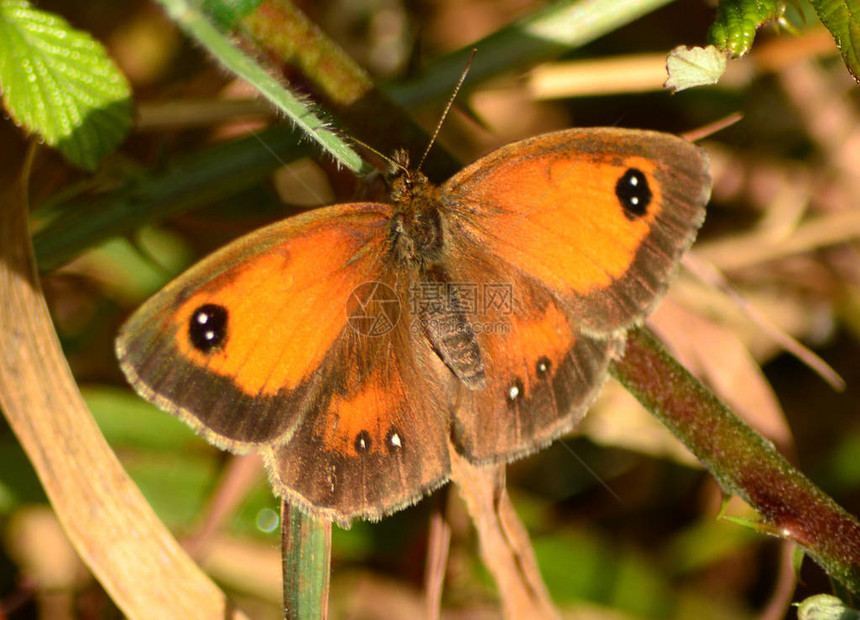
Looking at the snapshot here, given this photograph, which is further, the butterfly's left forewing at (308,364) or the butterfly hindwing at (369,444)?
the butterfly hindwing at (369,444)

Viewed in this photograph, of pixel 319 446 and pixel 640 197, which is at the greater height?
pixel 640 197

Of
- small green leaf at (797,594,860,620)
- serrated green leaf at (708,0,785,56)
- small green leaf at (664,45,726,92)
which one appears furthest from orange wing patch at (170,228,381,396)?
small green leaf at (797,594,860,620)

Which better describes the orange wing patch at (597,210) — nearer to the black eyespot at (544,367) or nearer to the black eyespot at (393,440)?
the black eyespot at (544,367)

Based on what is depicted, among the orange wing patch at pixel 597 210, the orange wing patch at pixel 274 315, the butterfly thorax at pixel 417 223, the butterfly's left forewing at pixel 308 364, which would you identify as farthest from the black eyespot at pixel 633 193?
the orange wing patch at pixel 274 315

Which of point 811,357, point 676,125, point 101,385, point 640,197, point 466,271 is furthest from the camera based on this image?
point 676,125

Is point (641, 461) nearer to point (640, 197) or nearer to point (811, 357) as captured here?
point (811, 357)

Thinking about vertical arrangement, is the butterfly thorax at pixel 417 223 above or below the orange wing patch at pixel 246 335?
above

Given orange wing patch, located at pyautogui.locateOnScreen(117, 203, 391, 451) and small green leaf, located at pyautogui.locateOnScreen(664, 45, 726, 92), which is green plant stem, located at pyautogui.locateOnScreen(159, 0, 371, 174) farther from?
small green leaf, located at pyautogui.locateOnScreen(664, 45, 726, 92)

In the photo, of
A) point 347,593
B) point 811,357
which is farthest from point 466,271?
point 347,593
